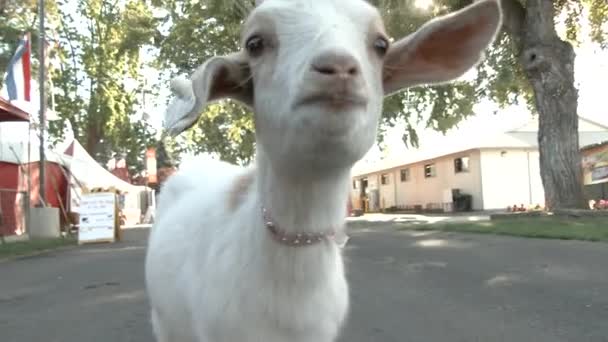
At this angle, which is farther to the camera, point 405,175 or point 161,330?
point 405,175

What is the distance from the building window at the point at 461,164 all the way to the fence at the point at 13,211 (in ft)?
81.4

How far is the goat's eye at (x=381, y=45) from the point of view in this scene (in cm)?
217

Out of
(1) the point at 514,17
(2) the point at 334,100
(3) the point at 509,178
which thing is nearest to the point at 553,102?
(1) the point at 514,17

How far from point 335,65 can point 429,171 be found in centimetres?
4229

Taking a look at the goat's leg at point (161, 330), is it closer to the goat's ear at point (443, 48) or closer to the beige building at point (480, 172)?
the goat's ear at point (443, 48)

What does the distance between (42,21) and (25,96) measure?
362cm

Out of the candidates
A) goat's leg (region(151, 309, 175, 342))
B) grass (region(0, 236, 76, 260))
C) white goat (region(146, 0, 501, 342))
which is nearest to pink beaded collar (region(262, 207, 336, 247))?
white goat (region(146, 0, 501, 342))

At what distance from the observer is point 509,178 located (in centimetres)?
3591

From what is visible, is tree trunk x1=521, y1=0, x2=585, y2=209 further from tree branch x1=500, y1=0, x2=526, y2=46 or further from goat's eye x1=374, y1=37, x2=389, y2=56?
goat's eye x1=374, y1=37, x2=389, y2=56

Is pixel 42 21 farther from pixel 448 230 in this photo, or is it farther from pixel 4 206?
pixel 448 230

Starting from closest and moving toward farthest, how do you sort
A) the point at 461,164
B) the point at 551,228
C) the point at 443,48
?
the point at 443,48
the point at 551,228
the point at 461,164

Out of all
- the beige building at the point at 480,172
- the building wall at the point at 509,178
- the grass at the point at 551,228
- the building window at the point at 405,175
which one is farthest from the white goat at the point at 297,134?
the building window at the point at 405,175

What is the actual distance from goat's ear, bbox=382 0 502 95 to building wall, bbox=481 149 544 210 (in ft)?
111

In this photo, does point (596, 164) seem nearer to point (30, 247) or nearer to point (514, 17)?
point (514, 17)
